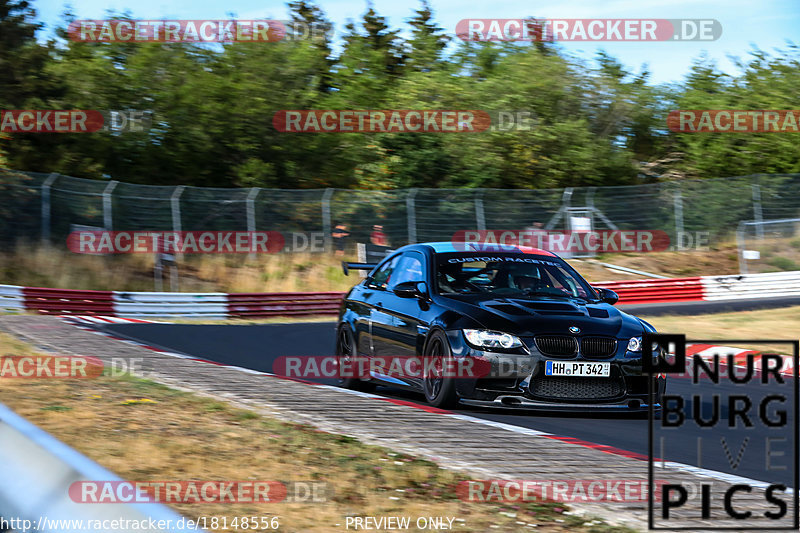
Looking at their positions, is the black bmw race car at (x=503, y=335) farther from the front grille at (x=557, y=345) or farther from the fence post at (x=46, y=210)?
the fence post at (x=46, y=210)

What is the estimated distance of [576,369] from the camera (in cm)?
797

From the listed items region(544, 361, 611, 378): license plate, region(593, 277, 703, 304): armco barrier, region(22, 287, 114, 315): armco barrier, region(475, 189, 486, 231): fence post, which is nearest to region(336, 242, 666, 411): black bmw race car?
region(544, 361, 611, 378): license plate

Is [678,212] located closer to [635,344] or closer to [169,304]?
[169,304]

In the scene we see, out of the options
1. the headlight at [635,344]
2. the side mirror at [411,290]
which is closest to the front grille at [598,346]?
the headlight at [635,344]

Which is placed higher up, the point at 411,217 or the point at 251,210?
the point at 251,210

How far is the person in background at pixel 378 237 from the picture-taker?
2694 centimetres

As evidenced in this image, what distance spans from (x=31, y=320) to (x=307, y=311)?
8.69 metres

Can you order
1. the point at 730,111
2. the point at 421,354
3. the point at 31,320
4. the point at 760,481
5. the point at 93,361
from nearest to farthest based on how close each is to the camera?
the point at 760,481, the point at 421,354, the point at 93,361, the point at 31,320, the point at 730,111

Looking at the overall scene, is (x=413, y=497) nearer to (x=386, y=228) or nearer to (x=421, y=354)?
(x=421, y=354)

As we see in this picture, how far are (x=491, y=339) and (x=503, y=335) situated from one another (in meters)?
0.10

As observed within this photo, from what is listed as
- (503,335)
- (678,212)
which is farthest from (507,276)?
(678,212)

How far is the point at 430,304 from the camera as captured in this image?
8766 millimetres

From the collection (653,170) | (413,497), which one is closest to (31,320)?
(413,497)

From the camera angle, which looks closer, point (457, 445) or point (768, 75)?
point (457, 445)
